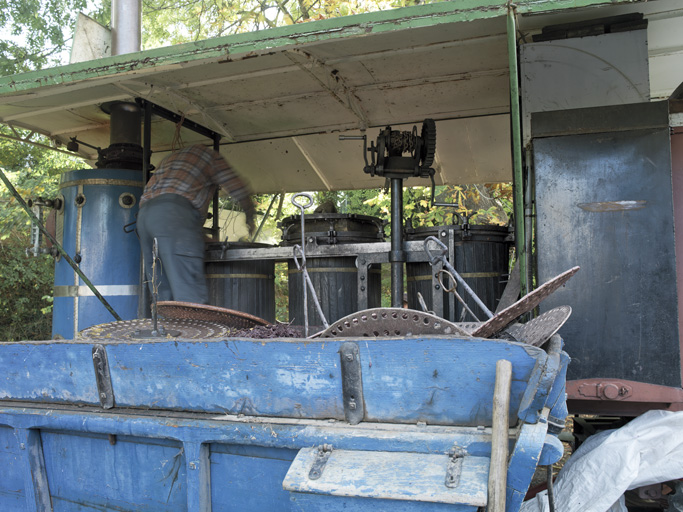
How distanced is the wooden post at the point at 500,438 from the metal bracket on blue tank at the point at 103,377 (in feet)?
5.15

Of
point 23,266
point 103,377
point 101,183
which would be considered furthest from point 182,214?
point 23,266

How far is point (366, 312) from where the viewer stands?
7.40 ft

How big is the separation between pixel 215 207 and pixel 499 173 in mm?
3144

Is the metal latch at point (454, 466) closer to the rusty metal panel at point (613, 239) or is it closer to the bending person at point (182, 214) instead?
the rusty metal panel at point (613, 239)

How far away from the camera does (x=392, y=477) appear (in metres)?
1.69

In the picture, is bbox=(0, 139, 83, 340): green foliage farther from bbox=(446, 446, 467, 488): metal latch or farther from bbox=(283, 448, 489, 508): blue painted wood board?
bbox=(446, 446, 467, 488): metal latch

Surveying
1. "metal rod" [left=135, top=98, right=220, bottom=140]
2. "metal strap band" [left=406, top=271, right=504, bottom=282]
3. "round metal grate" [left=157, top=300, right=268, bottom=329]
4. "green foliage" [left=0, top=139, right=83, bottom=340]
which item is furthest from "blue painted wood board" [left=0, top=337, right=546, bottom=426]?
"green foliage" [left=0, top=139, right=83, bottom=340]

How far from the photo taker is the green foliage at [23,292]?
1009cm

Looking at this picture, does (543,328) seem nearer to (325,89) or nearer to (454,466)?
(454,466)

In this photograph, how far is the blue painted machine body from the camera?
1.70m

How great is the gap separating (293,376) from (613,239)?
1.85 meters

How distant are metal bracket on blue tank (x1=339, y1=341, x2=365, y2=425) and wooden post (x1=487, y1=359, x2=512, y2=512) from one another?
466mm

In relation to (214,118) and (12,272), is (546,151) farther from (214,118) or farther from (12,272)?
(12,272)

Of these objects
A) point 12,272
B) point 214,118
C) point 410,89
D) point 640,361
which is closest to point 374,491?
point 640,361
